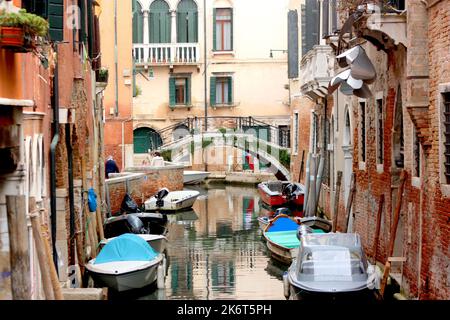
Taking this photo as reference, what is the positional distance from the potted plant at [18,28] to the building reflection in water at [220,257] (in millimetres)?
6839

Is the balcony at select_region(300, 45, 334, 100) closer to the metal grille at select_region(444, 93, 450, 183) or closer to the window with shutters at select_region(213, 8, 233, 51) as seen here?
the metal grille at select_region(444, 93, 450, 183)

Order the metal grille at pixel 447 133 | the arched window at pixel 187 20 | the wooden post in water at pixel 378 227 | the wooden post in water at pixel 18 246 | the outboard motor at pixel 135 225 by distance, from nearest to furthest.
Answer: the wooden post in water at pixel 18 246
the metal grille at pixel 447 133
the wooden post in water at pixel 378 227
the outboard motor at pixel 135 225
the arched window at pixel 187 20

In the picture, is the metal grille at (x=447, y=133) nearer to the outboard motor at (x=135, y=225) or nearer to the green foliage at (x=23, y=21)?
the green foliage at (x=23, y=21)

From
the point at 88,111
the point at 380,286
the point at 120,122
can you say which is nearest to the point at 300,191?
the point at 120,122

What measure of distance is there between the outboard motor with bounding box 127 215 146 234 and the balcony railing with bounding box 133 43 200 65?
1612 cm

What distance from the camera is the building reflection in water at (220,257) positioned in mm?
14023

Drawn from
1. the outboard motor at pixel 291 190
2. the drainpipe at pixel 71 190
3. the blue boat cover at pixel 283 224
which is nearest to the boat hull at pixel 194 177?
the outboard motor at pixel 291 190

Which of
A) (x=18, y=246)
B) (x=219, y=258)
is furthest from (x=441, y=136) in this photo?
(x=219, y=258)

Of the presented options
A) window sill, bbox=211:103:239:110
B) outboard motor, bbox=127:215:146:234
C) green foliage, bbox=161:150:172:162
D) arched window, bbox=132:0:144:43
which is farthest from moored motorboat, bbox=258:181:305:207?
arched window, bbox=132:0:144:43

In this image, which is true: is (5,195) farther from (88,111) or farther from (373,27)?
(88,111)

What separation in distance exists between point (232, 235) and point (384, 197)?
292 inches

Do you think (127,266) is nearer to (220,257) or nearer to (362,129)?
(220,257)

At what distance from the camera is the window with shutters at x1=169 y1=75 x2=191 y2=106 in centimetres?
3484

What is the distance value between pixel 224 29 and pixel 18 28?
28244 mm
